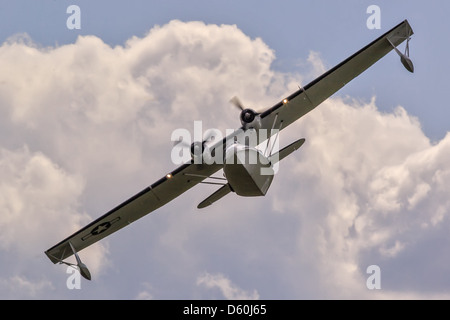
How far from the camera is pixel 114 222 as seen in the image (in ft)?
99.8

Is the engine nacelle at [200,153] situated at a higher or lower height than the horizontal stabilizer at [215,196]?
higher

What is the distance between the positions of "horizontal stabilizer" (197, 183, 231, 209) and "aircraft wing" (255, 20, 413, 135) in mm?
2690

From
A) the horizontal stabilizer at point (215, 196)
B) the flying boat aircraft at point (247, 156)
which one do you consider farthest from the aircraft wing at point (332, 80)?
the horizontal stabilizer at point (215, 196)

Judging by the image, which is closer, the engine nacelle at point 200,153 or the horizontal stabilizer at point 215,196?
the engine nacelle at point 200,153

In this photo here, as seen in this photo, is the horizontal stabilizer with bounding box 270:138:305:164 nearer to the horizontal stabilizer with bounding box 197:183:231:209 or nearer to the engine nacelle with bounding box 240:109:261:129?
the engine nacelle with bounding box 240:109:261:129

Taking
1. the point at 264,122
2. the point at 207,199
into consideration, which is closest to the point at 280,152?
the point at 264,122

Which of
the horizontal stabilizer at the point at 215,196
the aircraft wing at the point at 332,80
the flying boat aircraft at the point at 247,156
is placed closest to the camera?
the flying boat aircraft at the point at 247,156

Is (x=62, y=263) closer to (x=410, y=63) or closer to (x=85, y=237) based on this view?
(x=85, y=237)

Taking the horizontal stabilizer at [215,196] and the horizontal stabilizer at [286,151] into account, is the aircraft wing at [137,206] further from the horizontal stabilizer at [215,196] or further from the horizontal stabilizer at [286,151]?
the horizontal stabilizer at [286,151]

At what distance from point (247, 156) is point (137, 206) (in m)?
7.07

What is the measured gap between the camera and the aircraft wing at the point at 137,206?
28766mm
